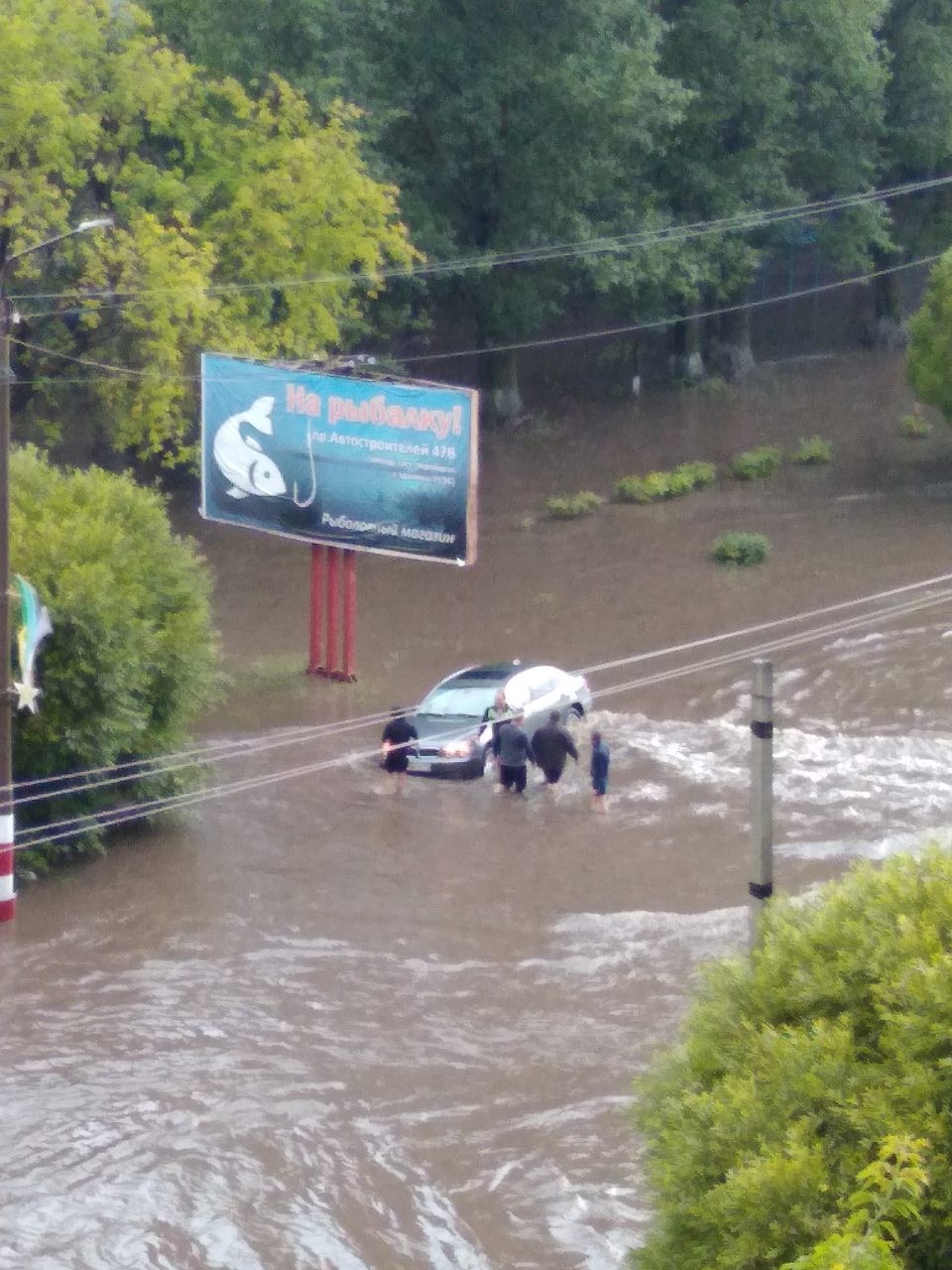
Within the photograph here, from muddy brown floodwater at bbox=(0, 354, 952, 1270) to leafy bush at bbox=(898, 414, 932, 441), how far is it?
37.2ft

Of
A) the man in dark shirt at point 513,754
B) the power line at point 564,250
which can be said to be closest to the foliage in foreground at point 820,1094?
the man in dark shirt at point 513,754

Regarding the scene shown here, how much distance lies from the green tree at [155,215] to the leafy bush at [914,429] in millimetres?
15362

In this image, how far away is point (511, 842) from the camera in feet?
59.7

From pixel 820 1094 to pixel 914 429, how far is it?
37.9 meters

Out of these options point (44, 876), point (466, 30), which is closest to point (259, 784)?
point (44, 876)

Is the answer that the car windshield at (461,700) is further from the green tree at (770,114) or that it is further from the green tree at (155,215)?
the green tree at (770,114)

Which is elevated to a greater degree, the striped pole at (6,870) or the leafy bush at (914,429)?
the leafy bush at (914,429)

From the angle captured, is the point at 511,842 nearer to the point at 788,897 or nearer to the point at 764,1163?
the point at 788,897

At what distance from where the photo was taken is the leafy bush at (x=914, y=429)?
137 ft

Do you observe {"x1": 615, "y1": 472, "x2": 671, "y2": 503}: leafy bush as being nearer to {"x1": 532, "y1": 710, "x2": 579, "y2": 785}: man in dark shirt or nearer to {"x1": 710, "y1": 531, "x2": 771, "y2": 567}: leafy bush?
{"x1": 710, "y1": 531, "x2": 771, "y2": 567}: leafy bush

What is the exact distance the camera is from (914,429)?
41.7m

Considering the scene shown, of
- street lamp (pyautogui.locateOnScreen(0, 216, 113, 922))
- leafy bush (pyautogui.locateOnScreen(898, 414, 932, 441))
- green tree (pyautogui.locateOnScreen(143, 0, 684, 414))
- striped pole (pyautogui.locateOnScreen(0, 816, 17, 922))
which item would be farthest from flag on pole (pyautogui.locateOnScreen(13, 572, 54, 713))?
leafy bush (pyautogui.locateOnScreen(898, 414, 932, 441))

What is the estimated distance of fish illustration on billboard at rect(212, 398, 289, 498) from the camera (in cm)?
2416

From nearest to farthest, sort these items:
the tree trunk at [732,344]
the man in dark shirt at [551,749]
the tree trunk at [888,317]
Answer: the man in dark shirt at [551,749], the tree trunk at [732,344], the tree trunk at [888,317]
